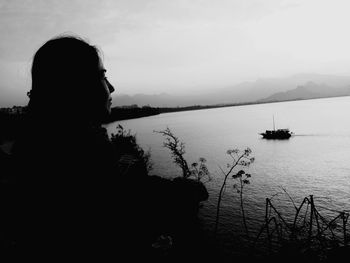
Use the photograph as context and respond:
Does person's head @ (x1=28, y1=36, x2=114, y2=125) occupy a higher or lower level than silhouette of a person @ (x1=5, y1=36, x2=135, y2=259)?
higher

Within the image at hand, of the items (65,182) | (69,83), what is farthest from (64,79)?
(65,182)

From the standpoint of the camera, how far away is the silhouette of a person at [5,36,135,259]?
134 centimetres

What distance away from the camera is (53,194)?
1354 mm

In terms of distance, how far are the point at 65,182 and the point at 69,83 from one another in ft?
1.92

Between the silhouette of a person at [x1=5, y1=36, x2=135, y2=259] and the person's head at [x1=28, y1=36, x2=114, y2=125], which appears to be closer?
the silhouette of a person at [x1=5, y1=36, x2=135, y2=259]

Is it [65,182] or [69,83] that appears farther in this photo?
[69,83]

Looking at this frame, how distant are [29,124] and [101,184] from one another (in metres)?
0.54

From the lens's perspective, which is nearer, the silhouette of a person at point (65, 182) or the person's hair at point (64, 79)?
the silhouette of a person at point (65, 182)

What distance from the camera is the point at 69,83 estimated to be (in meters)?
1.49

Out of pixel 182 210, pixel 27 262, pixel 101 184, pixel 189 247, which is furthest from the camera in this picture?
pixel 182 210

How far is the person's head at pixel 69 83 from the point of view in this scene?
4.77 feet

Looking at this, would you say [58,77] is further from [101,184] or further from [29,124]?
[101,184]

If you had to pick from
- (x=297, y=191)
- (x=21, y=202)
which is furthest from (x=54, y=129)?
(x=297, y=191)

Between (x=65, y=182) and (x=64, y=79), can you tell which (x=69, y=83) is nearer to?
(x=64, y=79)
